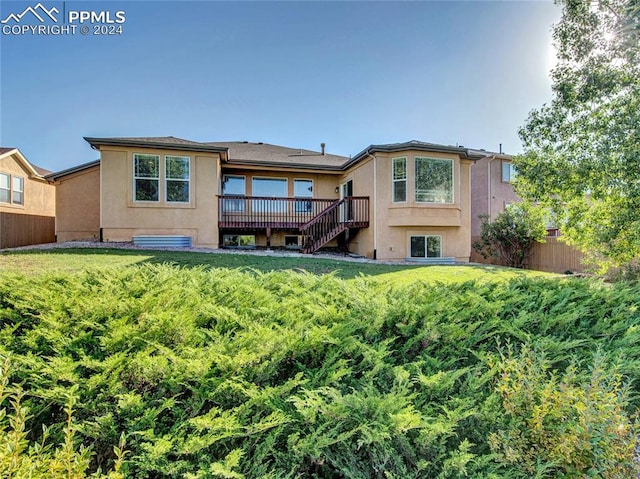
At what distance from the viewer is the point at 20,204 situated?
58.3 ft

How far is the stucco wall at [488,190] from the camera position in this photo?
19.7m

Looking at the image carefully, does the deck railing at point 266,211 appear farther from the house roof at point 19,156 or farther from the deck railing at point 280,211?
the house roof at point 19,156

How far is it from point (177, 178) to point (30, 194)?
493 inches

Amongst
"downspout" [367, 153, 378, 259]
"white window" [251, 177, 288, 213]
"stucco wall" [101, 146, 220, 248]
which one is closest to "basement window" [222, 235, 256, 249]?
"stucco wall" [101, 146, 220, 248]

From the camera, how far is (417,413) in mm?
1823

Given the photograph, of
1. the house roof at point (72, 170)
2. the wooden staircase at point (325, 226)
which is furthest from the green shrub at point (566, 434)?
the house roof at point (72, 170)

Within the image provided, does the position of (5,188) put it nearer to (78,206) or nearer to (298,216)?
(78,206)

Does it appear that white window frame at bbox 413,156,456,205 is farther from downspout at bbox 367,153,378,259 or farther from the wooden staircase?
the wooden staircase

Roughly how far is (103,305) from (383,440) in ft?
8.00

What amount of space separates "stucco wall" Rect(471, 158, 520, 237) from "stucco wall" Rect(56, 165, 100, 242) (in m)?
20.9

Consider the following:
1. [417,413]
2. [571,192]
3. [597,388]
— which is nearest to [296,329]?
[417,413]

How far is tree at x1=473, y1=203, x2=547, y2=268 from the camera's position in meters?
15.7

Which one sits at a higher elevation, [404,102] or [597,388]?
[404,102]

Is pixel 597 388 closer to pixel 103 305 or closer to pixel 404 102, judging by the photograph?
pixel 103 305
